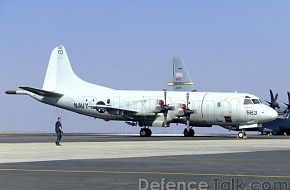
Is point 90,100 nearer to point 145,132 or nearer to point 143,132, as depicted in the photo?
point 143,132

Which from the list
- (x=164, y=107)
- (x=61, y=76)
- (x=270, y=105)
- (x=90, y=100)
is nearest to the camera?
(x=164, y=107)

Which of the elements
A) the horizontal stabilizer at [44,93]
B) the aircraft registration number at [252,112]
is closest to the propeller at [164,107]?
the aircraft registration number at [252,112]

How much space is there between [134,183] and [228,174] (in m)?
3.80

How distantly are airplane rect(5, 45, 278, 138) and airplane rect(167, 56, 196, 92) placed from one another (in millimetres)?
30918

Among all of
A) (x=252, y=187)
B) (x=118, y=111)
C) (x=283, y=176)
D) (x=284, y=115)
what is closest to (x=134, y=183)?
(x=252, y=187)

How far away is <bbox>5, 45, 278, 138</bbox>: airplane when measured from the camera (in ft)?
205

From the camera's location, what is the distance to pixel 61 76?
7525cm

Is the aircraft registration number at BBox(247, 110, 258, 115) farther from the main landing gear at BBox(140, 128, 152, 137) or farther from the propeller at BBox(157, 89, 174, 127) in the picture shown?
the main landing gear at BBox(140, 128, 152, 137)

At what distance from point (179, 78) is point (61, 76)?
3116cm

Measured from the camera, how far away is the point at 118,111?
6594 cm

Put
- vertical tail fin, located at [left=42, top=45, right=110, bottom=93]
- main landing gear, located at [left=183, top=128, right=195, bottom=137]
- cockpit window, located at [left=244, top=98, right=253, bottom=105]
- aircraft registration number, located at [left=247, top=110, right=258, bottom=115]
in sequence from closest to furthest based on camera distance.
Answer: aircraft registration number, located at [left=247, top=110, right=258, bottom=115]
cockpit window, located at [left=244, top=98, right=253, bottom=105]
main landing gear, located at [left=183, top=128, right=195, bottom=137]
vertical tail fin, located at [left=42, top=45, right=110, bottom=93]

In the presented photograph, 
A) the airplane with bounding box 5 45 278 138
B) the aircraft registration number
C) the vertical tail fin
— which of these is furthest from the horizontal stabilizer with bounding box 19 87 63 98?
the aircraft registration number

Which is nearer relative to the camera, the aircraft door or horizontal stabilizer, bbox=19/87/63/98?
the aircraft door

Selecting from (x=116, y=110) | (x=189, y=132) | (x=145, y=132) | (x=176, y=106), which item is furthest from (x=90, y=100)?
(x=189, y=132)
